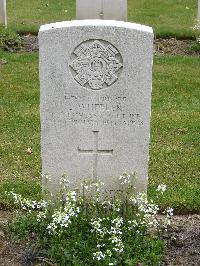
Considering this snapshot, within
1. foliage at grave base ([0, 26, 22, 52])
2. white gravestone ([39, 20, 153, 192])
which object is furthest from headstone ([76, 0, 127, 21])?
white gravestone ([39, 20, 153, 192])

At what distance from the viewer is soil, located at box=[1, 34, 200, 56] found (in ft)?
35.3

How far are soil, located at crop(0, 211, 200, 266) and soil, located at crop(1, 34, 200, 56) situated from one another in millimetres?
5958

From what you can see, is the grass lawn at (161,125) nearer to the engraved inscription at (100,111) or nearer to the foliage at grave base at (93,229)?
the foliage at grave base at (93,229)

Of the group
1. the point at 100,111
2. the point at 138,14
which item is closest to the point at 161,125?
the point at 100,111

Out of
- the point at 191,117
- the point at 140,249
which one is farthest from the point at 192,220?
the point at 191,117

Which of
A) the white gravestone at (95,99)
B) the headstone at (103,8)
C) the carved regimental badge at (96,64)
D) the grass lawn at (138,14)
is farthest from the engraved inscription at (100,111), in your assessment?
the grass lawn at (138,14)

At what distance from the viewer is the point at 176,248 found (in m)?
4.78

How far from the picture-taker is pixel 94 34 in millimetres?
4574

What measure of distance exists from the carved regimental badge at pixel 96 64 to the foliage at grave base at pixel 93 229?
0.76 metres

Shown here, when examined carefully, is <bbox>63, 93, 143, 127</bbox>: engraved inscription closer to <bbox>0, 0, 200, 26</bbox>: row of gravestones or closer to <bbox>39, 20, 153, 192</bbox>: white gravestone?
<bbox>39, 20, 153, 192</bbox>: white gravestone

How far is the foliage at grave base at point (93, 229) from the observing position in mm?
4453

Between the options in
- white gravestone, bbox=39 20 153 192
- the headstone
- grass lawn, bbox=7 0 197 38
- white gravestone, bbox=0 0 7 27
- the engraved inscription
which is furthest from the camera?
grass lawn, bbox=7 0 197 38

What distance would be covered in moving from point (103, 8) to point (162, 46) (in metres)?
1.24

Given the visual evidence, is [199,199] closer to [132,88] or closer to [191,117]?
[132,88]
